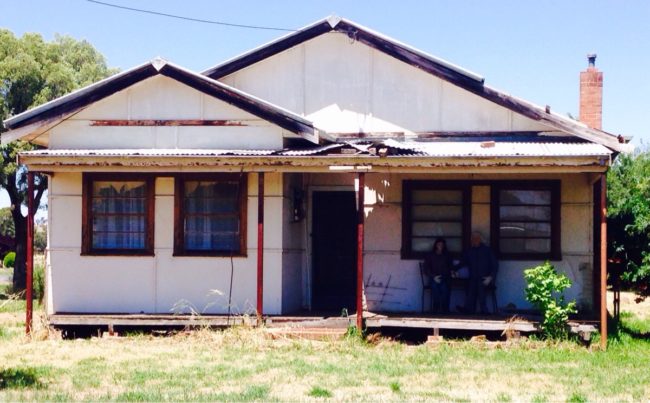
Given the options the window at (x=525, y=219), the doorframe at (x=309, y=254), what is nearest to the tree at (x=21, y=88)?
the doorframe at (x=309, y=254)

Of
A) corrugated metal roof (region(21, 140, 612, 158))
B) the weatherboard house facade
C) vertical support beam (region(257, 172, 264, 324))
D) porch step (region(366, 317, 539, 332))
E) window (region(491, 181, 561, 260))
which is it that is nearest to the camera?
corrugated metal roof (region(21, 140, 612, 158))

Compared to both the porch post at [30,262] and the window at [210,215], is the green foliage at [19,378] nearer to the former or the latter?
the porch post at [30,262]

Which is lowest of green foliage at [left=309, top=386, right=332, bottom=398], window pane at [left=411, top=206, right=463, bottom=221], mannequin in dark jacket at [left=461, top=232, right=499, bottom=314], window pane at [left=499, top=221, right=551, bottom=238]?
green foliage at [left=309, top=386, right=332, bottom=398]

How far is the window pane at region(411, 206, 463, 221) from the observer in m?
15.5

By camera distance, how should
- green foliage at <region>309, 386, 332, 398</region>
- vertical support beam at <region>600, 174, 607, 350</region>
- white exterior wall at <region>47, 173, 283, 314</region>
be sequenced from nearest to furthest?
green foliage at <region>309, 386, 332, 398</region> → vertical support beam at <region>600, 174, 607, 350</region> → white exterior wall at <region>47, 173, 283, 314</region>

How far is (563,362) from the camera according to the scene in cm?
1204

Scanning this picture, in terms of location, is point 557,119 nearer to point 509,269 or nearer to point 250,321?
point 509,269

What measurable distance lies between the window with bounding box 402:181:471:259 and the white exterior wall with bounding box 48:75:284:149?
2.70 m

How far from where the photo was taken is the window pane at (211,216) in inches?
588

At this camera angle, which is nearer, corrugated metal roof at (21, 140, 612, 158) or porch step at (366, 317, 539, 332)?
corrugated metal roof at (21, 140, 612, 158)

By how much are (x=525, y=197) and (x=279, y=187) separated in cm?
438

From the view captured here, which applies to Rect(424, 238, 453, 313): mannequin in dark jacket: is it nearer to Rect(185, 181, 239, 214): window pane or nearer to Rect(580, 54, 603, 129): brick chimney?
Rect(185, 181, 239, 214): window pane

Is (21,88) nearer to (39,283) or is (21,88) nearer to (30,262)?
(39,283)

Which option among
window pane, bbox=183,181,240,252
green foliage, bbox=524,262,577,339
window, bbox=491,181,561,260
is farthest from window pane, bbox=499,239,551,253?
window pane, bbox=183,181,240,252
